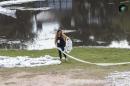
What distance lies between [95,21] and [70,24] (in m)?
3.35

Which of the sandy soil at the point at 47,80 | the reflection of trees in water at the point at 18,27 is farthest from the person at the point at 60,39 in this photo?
the reflection of trees in water at the point at 18,27

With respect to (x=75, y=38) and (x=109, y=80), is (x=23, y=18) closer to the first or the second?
(x=75, y=38)

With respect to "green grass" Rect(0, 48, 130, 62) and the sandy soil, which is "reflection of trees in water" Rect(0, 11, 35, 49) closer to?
"green grass" Rect(0, 48, 130, 62)

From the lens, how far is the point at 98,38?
40.2 meters

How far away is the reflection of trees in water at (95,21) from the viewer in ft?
135

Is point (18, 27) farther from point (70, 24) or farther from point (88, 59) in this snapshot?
point (88, 59)

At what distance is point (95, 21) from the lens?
50438mm

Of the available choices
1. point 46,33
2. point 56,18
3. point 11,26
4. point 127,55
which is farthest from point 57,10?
point 127,55

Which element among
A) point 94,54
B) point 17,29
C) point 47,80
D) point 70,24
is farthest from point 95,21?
point 47,80

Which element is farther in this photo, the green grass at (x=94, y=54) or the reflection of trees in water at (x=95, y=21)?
the reflection of trees in water at (x=95, y=21)

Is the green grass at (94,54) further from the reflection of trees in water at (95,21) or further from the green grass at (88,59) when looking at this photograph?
the reflection of trees in water at (95,21)

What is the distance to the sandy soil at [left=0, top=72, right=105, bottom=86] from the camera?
58.7ft

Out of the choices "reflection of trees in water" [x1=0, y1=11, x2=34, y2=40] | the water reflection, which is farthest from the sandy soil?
"reflection of trees in water" [x1=0, y1=11, x2=34, y2=40]

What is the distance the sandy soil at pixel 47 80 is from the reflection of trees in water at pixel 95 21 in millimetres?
18536
